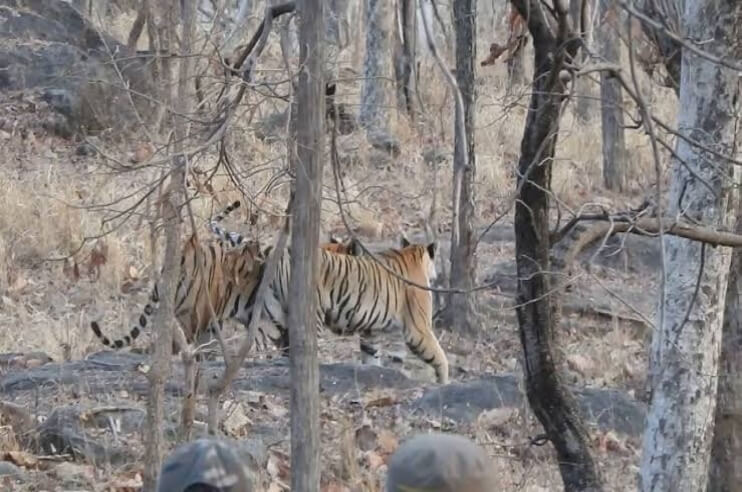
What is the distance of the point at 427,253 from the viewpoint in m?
12.3

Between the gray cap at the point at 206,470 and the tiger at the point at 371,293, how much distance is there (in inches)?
378

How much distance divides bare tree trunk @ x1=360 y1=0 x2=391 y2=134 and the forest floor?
21.2 inches

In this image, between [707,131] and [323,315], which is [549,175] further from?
[323,315]

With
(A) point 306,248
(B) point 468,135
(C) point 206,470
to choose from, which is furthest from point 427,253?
(C) point 206,470

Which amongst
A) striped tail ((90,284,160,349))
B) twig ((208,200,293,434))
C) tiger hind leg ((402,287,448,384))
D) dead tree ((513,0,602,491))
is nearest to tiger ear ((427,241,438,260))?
tiger hind leg ((402,287,448,384))

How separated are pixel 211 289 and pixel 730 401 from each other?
17.2ft

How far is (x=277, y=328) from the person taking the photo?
1170 cm

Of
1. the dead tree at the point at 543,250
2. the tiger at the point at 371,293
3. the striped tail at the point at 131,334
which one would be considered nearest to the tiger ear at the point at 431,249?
the tiger at the point at 371,293

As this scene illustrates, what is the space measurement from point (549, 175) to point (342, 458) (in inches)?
119

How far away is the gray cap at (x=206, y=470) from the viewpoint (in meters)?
2.16

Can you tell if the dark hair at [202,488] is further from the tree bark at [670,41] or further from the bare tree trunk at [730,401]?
the bare tree trunk at [730,401]

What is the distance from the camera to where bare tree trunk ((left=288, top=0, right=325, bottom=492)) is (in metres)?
4.22

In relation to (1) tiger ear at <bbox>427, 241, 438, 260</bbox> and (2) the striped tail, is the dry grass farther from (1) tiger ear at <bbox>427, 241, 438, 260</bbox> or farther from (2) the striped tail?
(1) tiger ear at <bbox>427, 241, 438, 260</bbox>

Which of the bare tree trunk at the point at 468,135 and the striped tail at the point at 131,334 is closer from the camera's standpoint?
the striped tail at the point at 131,334
